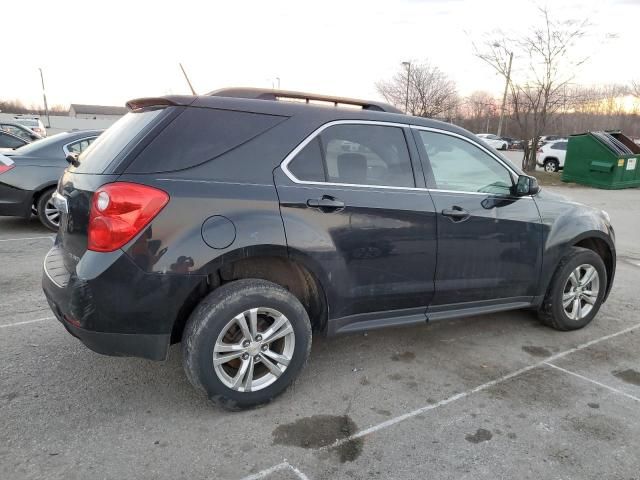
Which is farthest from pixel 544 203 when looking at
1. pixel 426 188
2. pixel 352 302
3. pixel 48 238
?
pixel 48 238

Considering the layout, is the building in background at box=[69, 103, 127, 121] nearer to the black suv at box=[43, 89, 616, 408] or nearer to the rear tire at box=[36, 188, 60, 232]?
the rear tire at box=[36, 188, 60, 232]

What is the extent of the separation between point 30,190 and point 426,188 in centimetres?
602

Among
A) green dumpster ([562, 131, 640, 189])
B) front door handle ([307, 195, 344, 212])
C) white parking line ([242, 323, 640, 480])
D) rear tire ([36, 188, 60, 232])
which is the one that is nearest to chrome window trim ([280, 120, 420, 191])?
front door handle ([307, 195, 344, 212])

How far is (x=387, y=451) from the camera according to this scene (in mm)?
2584

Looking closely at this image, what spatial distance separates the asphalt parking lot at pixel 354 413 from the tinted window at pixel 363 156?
4.41 feet

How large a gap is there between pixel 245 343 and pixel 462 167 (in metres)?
2.03

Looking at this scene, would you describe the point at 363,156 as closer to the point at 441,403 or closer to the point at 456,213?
the point at 456,213

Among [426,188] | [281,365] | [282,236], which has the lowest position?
[281,365]

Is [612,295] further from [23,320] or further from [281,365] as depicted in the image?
[23,320]

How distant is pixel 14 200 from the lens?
6.96m

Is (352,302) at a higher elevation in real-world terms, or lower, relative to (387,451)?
higher

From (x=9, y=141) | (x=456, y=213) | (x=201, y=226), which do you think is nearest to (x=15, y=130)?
(x=9, y=141)

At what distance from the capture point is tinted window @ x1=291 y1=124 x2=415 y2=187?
3.08 metres

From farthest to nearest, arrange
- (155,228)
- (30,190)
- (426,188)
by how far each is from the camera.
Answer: (30,190)
(426,188)
(155,228)
